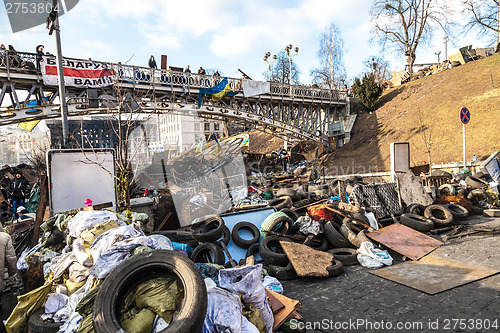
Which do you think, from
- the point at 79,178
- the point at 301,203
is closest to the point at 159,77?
the point at 79,178

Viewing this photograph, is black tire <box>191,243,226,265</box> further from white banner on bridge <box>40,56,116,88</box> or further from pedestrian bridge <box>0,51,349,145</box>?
white banner on bridge <box>40,56,116,88</box>

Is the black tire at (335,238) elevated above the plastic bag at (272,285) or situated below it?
above

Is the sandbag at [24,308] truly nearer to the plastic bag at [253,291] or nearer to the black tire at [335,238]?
the plastic bag at [253,291]

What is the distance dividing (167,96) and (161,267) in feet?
53.8

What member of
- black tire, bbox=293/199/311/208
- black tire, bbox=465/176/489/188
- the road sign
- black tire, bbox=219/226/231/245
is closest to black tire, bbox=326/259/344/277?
black tire, bbox=219/226/231/245

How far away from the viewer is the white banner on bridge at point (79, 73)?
13.0 metres

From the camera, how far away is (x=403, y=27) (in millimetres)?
36094

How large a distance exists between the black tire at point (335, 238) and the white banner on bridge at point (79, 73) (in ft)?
42.8

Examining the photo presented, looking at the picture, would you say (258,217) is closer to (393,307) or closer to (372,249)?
(372,249)

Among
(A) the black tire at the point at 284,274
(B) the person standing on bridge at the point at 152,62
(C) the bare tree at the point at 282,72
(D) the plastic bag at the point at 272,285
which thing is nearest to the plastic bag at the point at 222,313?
(D) the plastic bag at the point at 272,285

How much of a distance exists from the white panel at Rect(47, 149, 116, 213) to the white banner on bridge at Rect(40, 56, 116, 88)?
8.52m

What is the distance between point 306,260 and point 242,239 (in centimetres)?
172

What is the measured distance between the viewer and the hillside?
17594 millimetres

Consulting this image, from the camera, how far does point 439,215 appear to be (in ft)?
25.2
